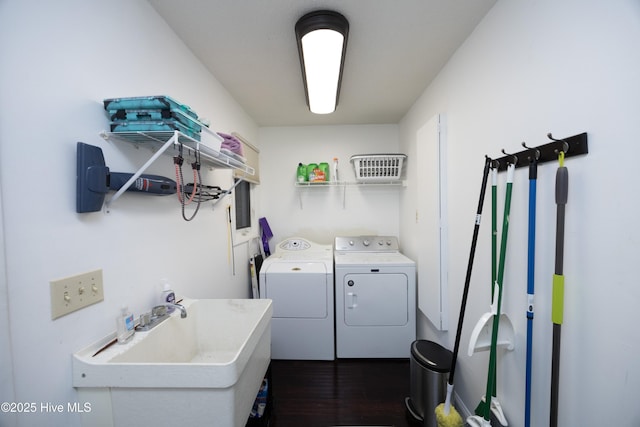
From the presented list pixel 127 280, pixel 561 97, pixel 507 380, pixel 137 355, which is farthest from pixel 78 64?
pixel 507 380

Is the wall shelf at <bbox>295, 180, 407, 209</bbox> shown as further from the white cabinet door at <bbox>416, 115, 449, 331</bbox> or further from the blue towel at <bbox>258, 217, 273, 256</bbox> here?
the white cabinet door at <bbox>416, 115, 449, 331</bbox>

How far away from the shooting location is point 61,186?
31.5 inches

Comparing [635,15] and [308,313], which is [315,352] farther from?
[635,15]

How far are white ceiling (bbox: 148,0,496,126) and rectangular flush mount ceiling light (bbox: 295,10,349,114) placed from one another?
1.9 inches

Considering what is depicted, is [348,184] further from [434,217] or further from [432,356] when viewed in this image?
[432,356]

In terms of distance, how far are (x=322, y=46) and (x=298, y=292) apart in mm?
1982

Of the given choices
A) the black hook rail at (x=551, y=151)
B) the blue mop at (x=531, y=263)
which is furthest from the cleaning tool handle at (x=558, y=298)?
the black hook rail at (x=551, y=151)

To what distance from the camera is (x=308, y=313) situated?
89.8 inches

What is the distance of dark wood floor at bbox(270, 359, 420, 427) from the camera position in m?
1.70

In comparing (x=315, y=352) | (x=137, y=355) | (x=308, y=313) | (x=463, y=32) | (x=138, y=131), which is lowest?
(x=315, y=352)

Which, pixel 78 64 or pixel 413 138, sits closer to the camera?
pixel 78 64

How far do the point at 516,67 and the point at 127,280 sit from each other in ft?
6.83

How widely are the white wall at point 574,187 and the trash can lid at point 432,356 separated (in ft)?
0.66

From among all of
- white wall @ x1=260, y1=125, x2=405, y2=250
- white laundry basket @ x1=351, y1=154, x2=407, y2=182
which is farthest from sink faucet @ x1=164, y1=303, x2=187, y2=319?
white laundry basket @ x1=351, y1=154, x2=407, y2=182
